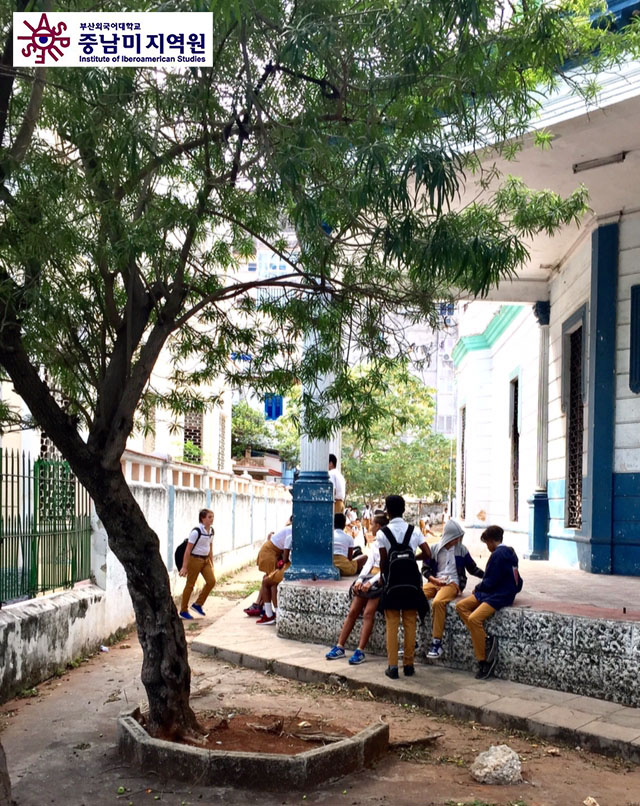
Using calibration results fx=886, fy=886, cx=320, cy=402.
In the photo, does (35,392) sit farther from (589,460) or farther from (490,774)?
(589,460)

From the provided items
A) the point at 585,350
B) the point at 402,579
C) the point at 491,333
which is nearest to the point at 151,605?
the point at 402,579

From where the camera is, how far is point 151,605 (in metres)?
6.05

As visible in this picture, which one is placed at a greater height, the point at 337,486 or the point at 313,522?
the point at 337,486

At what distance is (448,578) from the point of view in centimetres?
834

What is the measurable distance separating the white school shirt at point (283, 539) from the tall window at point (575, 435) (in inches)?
162

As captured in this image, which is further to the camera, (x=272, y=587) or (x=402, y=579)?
(x=272, y=587)

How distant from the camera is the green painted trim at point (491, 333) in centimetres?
1844

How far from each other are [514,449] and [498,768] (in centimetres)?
1339


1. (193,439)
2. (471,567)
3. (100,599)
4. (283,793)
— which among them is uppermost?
(193,439)

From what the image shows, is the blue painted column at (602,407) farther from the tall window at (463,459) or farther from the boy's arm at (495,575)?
the tall window at (463,459)

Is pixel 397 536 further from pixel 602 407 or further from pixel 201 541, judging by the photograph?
pixel 201 541

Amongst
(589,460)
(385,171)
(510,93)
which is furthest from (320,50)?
(589,460)

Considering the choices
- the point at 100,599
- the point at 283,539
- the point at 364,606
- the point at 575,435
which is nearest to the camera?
the point at 364,606
